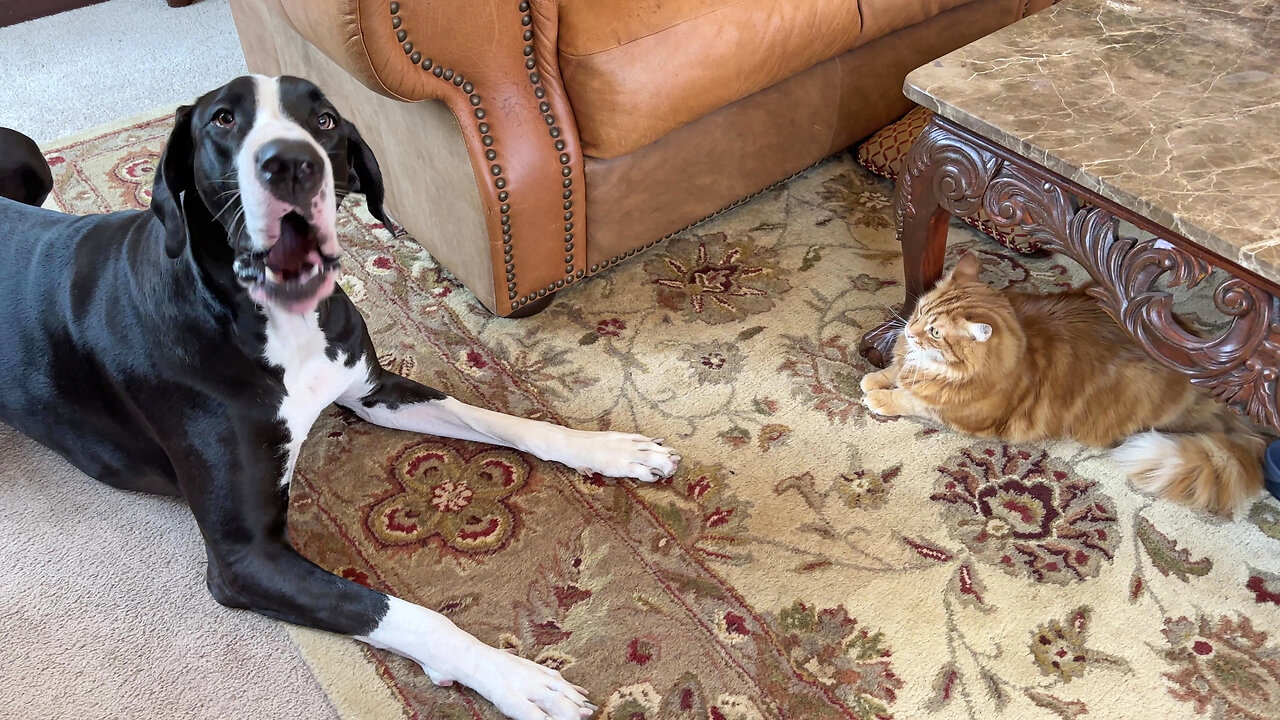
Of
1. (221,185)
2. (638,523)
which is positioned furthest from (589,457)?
(221,185)

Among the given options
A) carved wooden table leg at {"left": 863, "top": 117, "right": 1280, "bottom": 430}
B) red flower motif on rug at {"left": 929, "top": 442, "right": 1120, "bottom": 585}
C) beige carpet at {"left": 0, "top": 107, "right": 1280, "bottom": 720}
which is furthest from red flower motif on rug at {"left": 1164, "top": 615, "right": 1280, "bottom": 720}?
carved wooden table leg at {"left": 863, "top": 117, "right": 1280, "bottom": 430}

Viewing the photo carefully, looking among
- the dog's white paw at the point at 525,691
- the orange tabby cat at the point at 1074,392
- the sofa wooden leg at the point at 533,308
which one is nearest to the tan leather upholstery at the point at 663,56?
the sofa wooden leg at the point at 533,308

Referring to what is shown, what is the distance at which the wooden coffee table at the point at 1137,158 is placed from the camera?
3.95 ft

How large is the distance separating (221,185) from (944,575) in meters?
1.16

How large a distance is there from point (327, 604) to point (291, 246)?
0.49 meters

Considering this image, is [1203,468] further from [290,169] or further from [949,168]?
[290,169]

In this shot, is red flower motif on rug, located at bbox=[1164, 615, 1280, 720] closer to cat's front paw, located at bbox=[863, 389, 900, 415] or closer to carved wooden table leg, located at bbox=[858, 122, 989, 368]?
cat's front paw, located at bbox=[863, 389, 900, 415]

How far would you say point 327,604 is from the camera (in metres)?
1.24

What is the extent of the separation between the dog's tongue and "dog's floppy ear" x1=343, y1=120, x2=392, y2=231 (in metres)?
0.17

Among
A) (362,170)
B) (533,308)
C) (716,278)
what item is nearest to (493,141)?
(362,170)

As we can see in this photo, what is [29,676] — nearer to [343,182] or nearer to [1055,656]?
[343,182]

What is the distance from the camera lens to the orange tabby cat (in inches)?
58.7

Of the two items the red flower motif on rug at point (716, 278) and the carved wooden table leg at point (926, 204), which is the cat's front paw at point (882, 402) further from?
the red flower motif on rug at point (716, 278)

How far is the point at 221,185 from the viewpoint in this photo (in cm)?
109
